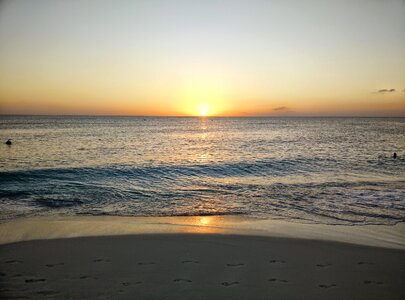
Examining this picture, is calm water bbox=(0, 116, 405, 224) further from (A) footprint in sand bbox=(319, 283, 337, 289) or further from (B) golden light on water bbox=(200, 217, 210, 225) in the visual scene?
(A) footprint in sand bbox=(319, 283, 337, 289)

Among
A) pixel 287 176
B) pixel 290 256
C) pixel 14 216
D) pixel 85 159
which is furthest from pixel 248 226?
pixel 85 159

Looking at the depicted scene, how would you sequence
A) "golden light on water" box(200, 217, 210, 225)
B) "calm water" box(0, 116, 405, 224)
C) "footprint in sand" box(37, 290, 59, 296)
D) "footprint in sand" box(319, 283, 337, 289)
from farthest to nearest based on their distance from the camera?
1. "calm water" box(0, 116, 405, 224)
2. "golden light on water" box(200, 217, 210, 225)
3. "footprint in sand" box(319, 283, 337, 289)
4. "footprint in sand" box(37, 290, 59, 296)

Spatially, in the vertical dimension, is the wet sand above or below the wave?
above

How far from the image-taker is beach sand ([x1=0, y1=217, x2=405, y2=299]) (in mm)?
4773

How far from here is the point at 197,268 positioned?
5.69 metres

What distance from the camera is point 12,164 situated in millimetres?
21391

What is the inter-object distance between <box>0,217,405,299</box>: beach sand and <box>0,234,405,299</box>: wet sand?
15mm

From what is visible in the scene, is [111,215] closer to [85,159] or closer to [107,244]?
[107,244]

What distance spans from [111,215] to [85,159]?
15099mm

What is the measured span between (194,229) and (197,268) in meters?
2.76

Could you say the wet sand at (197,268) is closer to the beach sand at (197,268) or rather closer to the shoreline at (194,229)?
the beach sand at (197,268)

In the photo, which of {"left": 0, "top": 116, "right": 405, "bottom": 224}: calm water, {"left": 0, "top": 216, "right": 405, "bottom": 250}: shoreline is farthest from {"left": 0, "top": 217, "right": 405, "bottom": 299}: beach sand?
{"left": 0, "top": 116, "right": 405, "bottom": 224}: calm water

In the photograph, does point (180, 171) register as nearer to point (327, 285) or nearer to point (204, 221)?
point (204, 221)

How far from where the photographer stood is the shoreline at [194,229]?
775 cm
